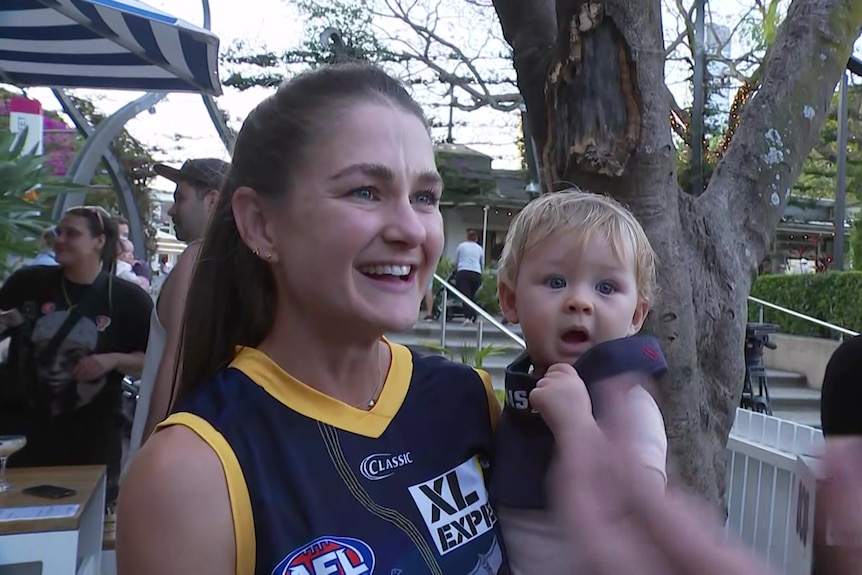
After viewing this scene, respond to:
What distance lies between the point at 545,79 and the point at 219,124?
4.76 meters

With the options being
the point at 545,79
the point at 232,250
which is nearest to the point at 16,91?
the point at 545,79

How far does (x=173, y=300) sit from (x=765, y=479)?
2.94 meters

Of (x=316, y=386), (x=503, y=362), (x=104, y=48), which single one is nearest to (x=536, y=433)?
(x=316, y=386)

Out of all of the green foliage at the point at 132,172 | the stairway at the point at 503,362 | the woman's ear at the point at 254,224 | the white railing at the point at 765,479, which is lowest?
the stairway at the point at 503,362

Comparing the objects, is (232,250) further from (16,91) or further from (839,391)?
(16,91)

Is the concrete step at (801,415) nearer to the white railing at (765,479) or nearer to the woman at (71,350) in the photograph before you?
the white railing at (765,479)

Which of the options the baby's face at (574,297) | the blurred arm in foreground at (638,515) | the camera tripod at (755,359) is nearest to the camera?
the blurred arm in foreground at (638,515)

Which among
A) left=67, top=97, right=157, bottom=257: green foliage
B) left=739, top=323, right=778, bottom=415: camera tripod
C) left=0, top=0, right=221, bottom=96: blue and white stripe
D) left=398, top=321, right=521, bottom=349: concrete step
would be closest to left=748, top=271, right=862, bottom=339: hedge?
left=739, top=323, right=778, bottom=415: camera tripod

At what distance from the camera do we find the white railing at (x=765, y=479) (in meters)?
3.52

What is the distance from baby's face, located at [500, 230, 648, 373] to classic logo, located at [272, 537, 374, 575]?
0.57 metres

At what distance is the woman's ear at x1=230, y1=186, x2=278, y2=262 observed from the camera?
1278 millimetres

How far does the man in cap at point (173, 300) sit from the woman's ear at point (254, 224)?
1.05 m

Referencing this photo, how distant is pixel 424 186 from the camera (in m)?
1.29

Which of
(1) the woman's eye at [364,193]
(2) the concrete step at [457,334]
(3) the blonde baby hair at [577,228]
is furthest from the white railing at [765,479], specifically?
(2) the concrete step at [457,334]
